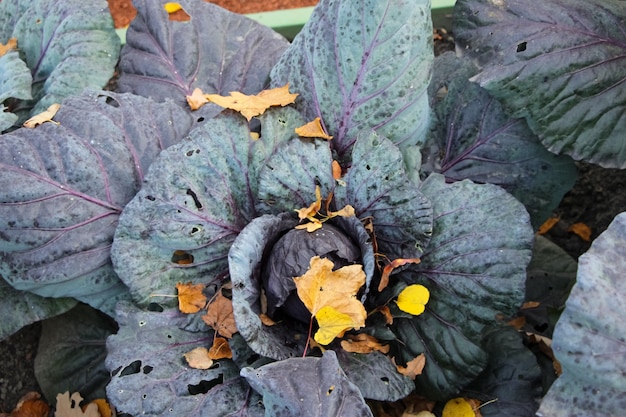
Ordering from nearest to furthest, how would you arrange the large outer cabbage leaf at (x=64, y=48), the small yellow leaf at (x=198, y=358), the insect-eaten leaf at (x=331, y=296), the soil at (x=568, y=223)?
the insect-eaten leaf at (x=331, y=296)
the small yellow leaf at (x=198, y=358)
the large outer cabbage leaf at (x=64, y=48)
the soil at (x=568, y=223)

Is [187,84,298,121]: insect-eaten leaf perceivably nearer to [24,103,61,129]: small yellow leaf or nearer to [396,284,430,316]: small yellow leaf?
[24,103,61,129]: small yellow leaf

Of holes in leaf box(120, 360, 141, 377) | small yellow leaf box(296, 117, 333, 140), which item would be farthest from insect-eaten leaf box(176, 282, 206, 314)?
small yellow leaf box(296, 117, 333, 140)

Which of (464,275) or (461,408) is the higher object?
(464,275)

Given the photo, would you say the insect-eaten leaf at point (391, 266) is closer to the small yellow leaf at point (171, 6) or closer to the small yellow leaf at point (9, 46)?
the small yellow leaf at point (171, 6)

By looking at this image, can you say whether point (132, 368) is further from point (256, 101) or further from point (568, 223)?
point (568, 223)

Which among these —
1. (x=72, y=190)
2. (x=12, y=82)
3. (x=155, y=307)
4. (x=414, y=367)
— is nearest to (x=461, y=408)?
(x=414, y=367)

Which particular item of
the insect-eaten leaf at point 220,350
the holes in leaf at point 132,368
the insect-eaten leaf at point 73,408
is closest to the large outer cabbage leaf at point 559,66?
the insect-eaten leaf at point 220,350
